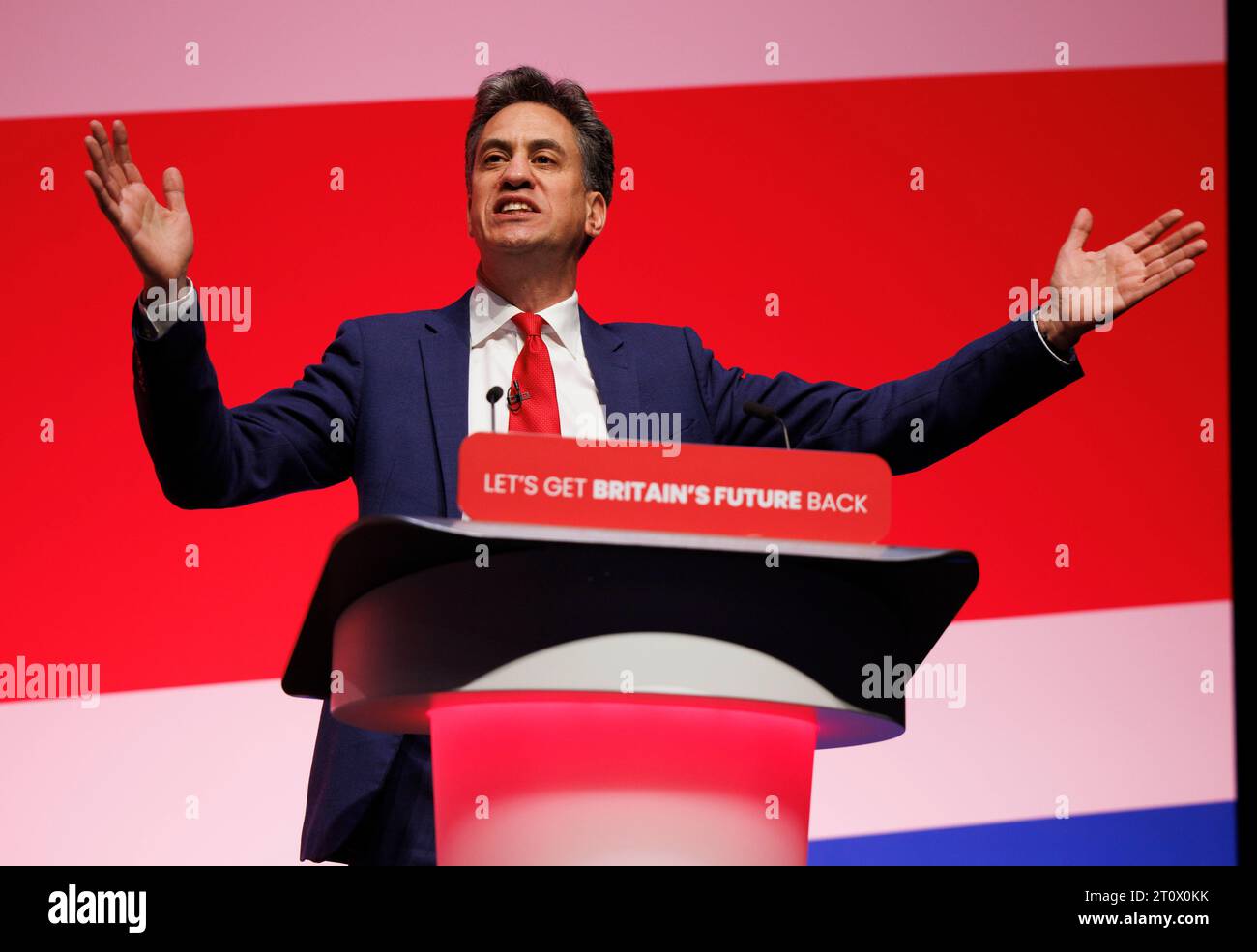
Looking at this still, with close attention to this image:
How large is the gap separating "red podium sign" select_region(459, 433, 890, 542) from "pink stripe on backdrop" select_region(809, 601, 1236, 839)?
4.85ft

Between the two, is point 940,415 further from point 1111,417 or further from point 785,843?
point 1111,417

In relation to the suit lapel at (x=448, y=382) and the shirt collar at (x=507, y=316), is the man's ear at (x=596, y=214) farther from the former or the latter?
the suit lapel at (x=448, y=382)

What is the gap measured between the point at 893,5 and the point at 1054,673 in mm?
1372

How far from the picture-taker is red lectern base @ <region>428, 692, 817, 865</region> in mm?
1311

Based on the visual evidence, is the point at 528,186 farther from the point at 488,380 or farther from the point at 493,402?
the point at 493,402

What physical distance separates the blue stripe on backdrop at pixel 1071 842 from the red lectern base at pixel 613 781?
1392 millimetres

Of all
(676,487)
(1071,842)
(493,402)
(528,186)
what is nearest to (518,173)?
(528,186)

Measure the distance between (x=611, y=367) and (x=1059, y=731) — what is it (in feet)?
3.96

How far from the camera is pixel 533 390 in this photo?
206 centimetres

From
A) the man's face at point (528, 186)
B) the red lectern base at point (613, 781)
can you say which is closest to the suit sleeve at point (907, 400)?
the man's face at point (528, 186)

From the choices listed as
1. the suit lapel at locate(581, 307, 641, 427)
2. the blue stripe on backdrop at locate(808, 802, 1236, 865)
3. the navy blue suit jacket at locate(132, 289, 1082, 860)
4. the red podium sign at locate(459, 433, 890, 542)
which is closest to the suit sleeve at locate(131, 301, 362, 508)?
the navy blue suit jacket at locate(132, 289, 1082, 860)

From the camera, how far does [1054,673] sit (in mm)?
2840

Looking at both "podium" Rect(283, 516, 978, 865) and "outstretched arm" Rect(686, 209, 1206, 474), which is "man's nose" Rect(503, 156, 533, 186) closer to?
"outstretched arm" Rect(686, 209, 1206, 474)

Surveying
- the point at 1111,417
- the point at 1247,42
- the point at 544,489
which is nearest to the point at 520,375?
the point at 544,489
